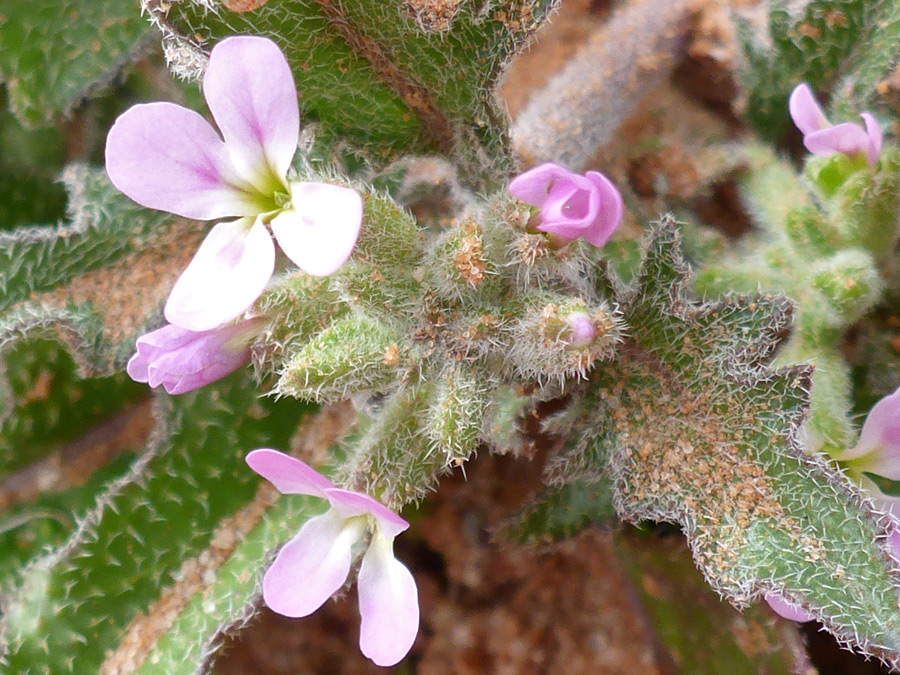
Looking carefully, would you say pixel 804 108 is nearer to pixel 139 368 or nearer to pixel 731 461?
pixel 731 461

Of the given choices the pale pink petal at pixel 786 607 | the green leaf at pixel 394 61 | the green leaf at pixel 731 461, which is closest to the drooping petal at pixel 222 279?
the green leaf at pixel 394 61

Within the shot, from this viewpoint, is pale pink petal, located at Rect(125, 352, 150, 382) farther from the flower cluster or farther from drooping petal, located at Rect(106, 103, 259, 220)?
drooping petal, located at Rect(106, 103, 259, 220)

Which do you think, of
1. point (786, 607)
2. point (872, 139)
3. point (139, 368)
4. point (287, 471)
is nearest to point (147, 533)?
point (139, 368)

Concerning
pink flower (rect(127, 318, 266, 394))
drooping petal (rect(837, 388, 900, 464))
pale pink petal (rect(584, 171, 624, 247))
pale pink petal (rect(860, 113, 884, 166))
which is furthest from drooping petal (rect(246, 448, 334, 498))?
pale pink petal (rect(860, 113, 884, 166))

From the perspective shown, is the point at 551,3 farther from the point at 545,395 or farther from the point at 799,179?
the point at 799,179

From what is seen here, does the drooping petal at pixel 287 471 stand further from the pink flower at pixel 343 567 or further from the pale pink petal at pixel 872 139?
the pale pink petal at pixel 872 139

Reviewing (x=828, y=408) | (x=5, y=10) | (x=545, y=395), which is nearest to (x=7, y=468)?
(x=5, y=10)
